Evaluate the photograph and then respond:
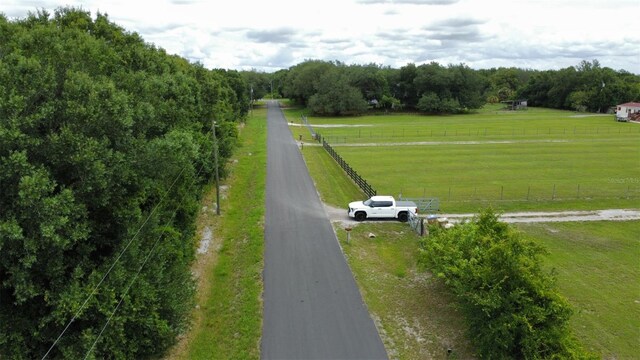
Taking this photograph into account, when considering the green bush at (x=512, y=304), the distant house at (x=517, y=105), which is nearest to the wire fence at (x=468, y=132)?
the green bush at (x=512, y=304)

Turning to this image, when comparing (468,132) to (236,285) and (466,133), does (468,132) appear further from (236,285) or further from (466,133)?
(236,285)

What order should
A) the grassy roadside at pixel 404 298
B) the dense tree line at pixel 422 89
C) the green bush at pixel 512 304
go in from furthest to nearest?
1. the dense tree line at pixel 422 89
2. the grassy roadside at pixel 404 298
3. the green bush at pixel 512 304

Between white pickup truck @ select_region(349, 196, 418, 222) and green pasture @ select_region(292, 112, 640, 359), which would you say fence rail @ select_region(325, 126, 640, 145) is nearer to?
white pickup truck @ select_region(349, 196, 418, 222)

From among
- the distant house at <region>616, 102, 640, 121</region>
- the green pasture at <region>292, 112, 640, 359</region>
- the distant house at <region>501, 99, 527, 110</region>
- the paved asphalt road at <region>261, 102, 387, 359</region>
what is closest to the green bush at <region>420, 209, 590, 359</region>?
the green pasture at <region>292, 112, 640, 359</region>

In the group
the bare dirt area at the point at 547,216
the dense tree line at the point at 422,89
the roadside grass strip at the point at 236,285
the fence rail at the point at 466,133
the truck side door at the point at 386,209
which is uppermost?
the dense tree line at the point at 422,89

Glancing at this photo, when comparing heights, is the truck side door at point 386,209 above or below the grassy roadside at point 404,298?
above

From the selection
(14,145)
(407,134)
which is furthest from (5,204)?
(407,134)

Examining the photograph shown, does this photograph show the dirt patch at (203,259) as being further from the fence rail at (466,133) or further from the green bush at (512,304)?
the fence rail at (466,133)
